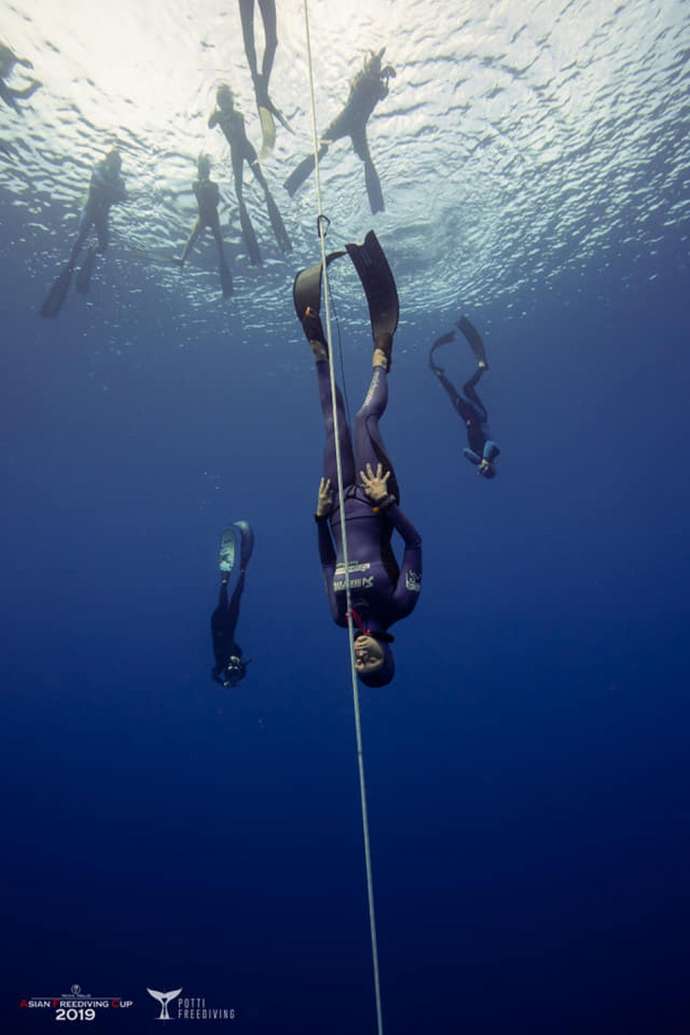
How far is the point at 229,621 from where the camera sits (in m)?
9.02

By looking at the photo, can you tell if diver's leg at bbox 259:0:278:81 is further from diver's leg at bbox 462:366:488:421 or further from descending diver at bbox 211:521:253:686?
descending diver at bbox 211:521:253:686

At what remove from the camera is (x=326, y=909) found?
29.3m

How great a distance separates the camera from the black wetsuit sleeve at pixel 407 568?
4688 mm

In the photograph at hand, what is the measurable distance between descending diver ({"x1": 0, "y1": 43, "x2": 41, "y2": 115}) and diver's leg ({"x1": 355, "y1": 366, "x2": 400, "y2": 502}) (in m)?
10.1

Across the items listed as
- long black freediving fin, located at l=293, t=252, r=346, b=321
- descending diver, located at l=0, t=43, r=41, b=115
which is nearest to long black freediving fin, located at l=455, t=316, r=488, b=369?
long black freediving fin, located at l=293, t=252, r=346, b=321

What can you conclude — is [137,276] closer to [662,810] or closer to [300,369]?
[300,369]

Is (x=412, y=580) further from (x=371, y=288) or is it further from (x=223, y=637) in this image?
(x=223, y=637)

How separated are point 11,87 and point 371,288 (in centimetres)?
1001

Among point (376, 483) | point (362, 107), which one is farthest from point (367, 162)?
point (376, 483)

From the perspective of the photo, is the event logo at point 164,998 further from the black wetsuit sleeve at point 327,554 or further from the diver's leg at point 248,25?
the diver's leg at point 248,25

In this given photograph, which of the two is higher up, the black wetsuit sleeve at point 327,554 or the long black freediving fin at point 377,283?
the long black freediving fin at point 377,283

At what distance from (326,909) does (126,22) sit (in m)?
35.7

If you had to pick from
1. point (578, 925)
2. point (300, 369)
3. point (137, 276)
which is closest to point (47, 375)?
point (137, 276)

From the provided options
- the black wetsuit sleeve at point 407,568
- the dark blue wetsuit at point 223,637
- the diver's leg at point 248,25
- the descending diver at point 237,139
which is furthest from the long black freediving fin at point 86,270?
the black wetsuit sleeve at point 407,568
